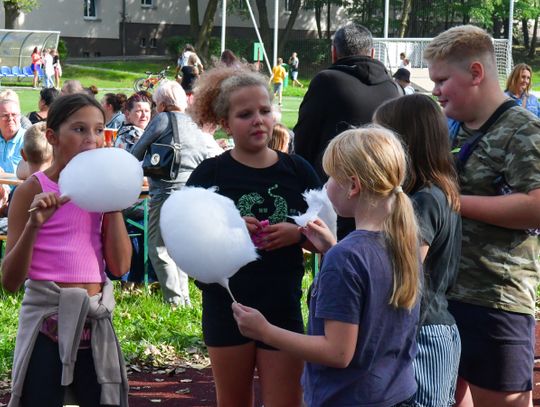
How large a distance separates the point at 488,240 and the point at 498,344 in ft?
1.32

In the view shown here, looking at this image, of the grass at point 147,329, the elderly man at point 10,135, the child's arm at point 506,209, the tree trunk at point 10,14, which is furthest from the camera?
the tree trunk at point 10,14

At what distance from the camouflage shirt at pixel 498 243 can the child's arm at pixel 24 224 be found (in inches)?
61.0

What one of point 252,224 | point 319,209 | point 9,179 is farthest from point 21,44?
point 319,209

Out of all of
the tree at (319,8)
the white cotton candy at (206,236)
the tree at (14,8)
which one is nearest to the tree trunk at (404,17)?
the tree at (319,8)

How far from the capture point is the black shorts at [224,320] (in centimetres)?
347

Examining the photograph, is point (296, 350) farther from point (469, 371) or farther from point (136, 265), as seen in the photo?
point (136, 265)

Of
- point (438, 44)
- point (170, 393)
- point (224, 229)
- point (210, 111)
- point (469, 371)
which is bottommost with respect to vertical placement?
point (170, 393)

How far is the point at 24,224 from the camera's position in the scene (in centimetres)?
337

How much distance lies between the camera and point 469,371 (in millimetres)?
3482

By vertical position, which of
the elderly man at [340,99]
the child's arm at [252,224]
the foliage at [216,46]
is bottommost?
the child's arm at [252,224]

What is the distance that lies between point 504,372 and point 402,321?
0.86 meters

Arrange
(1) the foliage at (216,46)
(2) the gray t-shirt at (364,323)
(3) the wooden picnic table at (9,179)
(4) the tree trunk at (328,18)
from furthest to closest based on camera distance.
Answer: (4) the tree trunk at (328,18), (1) the foliage at (216,46), (3) the wooden picnic table at (9,179), (2) the gray t-shirt at (364,323)

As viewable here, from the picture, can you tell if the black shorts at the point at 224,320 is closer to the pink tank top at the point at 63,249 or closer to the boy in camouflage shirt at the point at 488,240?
the pink tank top at the point at 63,249

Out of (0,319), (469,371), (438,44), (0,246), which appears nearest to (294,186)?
(438,44)
